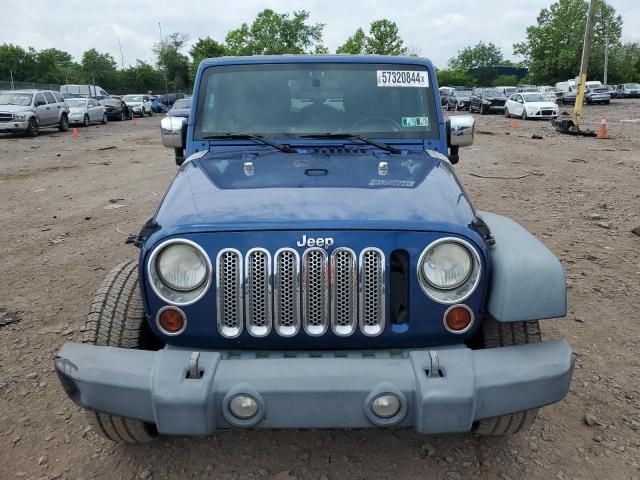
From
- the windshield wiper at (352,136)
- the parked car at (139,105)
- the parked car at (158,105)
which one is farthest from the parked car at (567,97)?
the windshield wiper at (352,136)

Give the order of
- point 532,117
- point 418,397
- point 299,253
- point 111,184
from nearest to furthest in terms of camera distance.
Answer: point 418,397 < point 299,253 < point 111,184 < point 532,117

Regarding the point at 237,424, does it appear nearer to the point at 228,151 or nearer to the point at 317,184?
the point at 317,184

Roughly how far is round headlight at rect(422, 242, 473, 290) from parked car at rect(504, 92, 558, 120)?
2659cm

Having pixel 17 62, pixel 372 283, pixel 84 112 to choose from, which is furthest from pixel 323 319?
pixel 17 62

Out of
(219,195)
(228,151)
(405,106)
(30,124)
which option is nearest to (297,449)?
(219,195)

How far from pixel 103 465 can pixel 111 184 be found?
8.04m

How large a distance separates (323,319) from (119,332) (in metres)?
0.94

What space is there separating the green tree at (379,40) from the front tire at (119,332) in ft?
173

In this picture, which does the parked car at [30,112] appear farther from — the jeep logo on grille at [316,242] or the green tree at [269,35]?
the green tree at [269,35]

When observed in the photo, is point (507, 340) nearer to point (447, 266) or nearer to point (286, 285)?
point (447, 266)

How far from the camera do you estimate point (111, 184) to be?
32.7 ft

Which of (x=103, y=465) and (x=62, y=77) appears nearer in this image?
(x=103, y=465)

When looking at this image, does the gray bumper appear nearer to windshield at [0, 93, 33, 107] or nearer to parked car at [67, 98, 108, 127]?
windshield at [0, 93, 33, 107]

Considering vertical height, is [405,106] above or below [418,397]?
above
